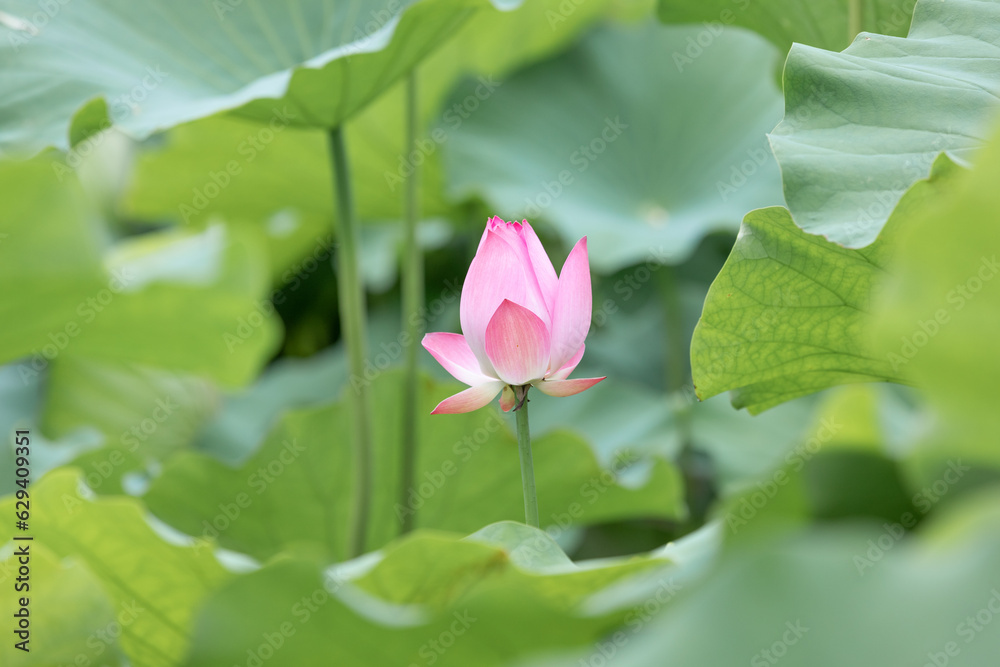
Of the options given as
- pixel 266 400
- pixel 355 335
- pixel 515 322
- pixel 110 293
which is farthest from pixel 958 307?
pixel 266 400

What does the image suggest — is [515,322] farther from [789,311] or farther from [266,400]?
[266,400]

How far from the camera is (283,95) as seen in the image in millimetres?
797

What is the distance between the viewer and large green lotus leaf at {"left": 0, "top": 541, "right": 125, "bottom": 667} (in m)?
0.50

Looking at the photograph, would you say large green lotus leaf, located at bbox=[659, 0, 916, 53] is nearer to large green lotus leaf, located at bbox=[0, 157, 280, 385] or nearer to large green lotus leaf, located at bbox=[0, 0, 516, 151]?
large green lotus leaf, located at bbox=[0, 0, 516, 151]

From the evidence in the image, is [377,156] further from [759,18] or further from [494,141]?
[759,18]

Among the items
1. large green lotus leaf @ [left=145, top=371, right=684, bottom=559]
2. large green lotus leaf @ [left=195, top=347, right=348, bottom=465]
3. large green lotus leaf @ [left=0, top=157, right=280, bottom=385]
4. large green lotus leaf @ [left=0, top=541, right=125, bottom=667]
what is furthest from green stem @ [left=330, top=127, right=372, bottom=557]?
large green lotus leaf @ [left=195, top=347, right=348, bottom=465]

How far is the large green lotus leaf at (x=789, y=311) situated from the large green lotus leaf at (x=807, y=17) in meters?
0.33

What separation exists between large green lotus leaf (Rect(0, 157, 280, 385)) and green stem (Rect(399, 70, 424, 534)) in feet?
1.20

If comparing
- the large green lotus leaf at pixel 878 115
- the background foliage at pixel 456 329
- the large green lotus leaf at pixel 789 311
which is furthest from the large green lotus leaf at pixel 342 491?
the large green lotus leaf at pixel 878 115

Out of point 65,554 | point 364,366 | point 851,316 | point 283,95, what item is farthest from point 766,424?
point 65,554

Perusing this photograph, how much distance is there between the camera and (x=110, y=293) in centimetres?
116

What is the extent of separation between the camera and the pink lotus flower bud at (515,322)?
19.3 inches

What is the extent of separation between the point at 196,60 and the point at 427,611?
81 cm

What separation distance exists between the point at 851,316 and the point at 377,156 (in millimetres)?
986
